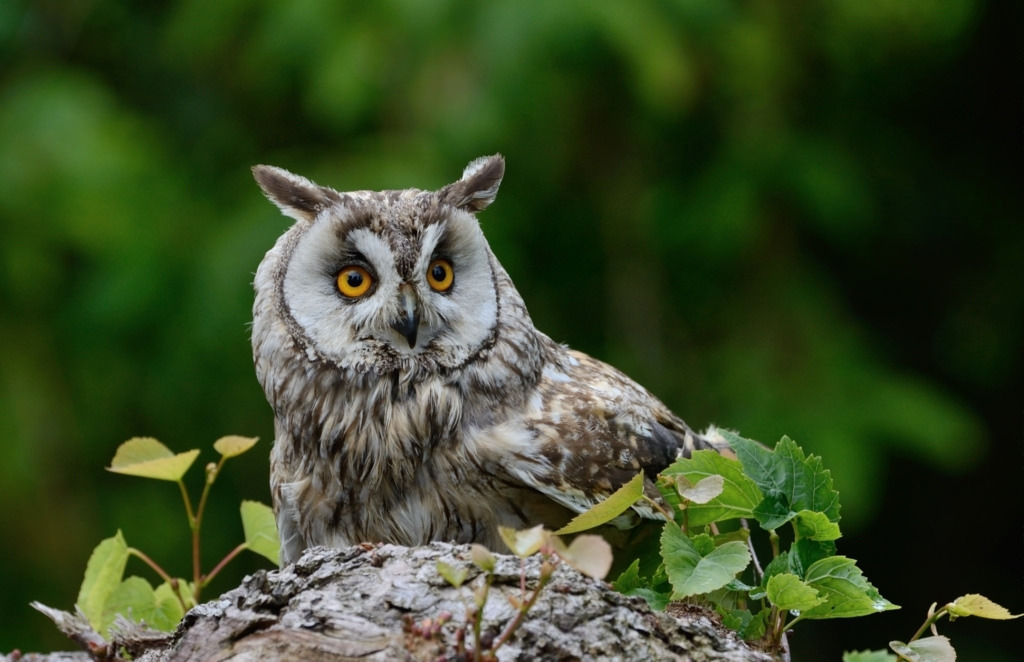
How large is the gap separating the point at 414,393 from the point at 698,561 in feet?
2.50

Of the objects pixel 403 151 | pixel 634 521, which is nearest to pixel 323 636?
pixel 634 521

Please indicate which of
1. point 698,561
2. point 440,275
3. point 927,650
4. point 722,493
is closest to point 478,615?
point 698,561

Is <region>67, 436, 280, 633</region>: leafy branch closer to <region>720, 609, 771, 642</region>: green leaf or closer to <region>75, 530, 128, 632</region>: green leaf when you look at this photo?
<region>75, 530, 128, 632</region>: green leaf

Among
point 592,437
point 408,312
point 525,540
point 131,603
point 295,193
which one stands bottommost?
point 131,603

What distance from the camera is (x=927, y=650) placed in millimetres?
1485

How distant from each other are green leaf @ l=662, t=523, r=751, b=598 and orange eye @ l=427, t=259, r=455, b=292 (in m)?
0.77

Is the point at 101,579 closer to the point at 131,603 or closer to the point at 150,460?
the point at 131,603

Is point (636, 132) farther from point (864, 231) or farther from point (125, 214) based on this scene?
point (125, 214)

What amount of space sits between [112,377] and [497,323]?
3.30 metres

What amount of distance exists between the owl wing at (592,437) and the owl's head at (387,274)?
0.68 feet

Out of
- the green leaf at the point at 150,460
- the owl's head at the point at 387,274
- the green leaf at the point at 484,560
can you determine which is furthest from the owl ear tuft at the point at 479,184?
the green leaf at the point at 484,560

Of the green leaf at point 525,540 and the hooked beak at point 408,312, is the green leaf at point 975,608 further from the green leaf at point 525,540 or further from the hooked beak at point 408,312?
the hooked beak at point 408,312

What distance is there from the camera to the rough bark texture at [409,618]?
138 cm

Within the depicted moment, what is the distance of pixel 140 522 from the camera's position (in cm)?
493
